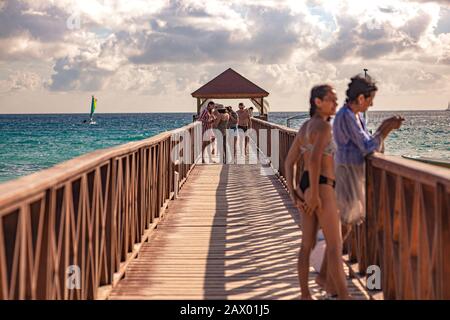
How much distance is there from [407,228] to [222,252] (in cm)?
308

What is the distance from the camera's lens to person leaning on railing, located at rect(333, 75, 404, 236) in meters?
4.86

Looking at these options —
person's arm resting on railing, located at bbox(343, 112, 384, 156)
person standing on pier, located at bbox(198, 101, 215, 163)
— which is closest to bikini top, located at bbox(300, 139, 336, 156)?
person's arm resting on railing, located at bbox(343, 112, 384, 156)

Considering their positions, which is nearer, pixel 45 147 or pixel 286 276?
pixel 286 276

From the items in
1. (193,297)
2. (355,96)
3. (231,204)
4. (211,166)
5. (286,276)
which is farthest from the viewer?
(211,166)

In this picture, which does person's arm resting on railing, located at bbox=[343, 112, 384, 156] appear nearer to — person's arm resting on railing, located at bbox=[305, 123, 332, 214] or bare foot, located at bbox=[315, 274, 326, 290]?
person's arm resting on railing, located at bbox=[305, 123, 332, 214]

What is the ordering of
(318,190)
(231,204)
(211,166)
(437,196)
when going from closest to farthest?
(437,196) < (318,190) < (231,204) < (211,166)

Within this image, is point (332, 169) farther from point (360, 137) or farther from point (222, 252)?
point (222, 252)

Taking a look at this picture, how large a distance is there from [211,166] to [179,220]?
28.2ft

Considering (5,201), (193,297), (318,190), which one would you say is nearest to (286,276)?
(193,297)

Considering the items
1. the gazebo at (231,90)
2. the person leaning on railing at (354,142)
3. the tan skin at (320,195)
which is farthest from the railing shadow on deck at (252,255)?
the gazebo at (231,90)

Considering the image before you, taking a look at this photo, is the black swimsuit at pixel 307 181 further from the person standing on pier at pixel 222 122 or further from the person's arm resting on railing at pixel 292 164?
the person standing on pier at pixel 222 122

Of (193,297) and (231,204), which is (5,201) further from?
(231,204)

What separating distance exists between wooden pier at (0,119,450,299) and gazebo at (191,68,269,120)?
19.7 meters

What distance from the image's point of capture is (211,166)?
17.6m
